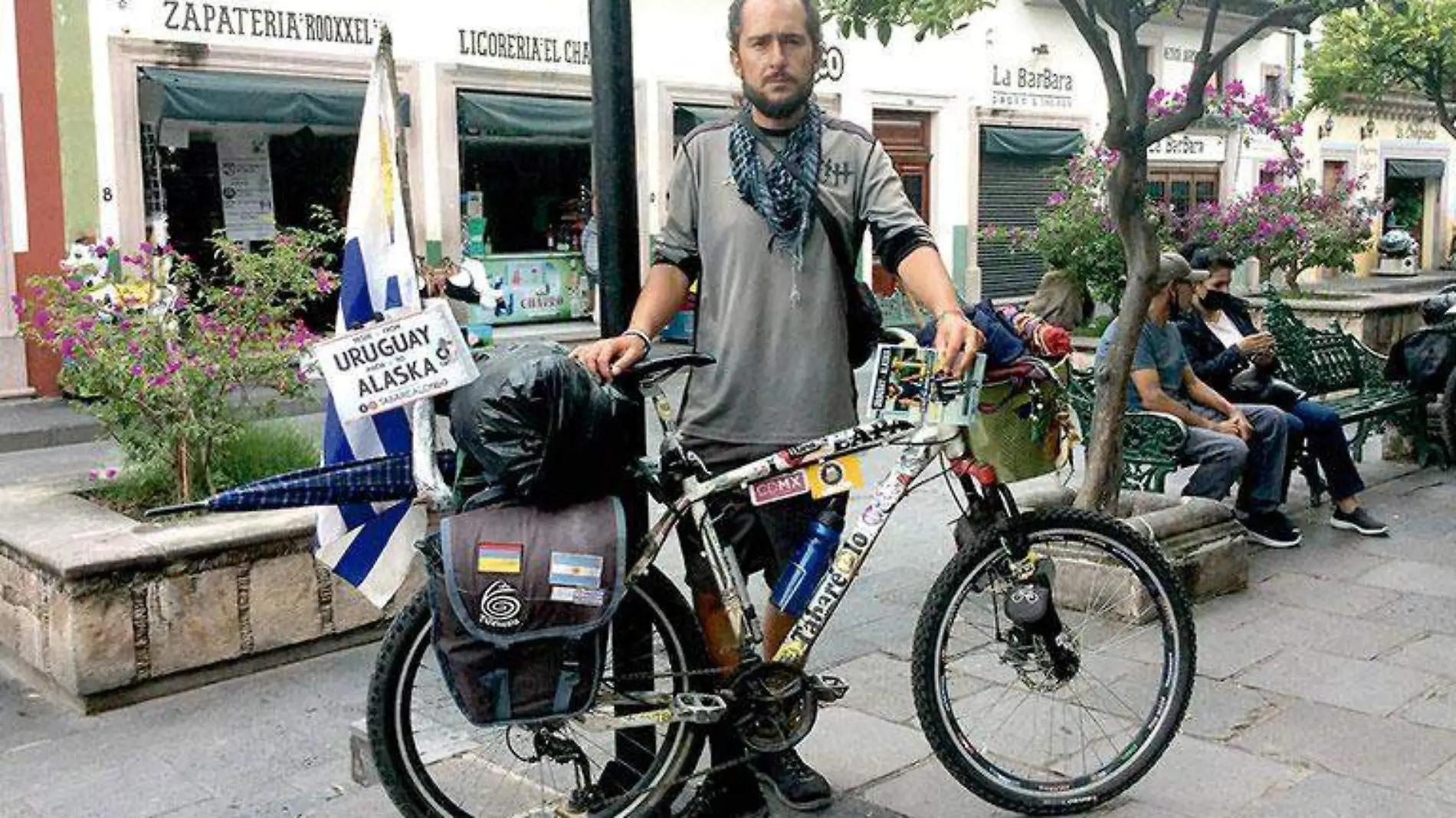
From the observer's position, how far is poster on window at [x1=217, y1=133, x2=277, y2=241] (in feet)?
47.2

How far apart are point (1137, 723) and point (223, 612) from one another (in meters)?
2.93

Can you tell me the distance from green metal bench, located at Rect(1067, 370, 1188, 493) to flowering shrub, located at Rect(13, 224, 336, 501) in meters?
3.28

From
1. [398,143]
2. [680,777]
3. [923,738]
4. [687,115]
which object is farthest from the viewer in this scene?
[687,115]

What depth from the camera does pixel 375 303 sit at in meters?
3.56

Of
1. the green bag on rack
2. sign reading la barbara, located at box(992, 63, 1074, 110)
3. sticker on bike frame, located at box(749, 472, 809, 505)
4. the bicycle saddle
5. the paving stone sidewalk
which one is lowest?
the paving stone sidewalk

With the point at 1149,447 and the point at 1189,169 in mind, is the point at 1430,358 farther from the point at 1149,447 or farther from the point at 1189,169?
the point at 1189,169

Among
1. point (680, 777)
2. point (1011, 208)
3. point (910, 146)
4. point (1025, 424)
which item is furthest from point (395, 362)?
point (1011, 208)

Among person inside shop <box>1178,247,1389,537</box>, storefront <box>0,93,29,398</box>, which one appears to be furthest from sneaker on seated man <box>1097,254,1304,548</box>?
storefront <box>0,93,29,398</box>

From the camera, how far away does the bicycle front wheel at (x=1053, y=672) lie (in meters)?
3.38

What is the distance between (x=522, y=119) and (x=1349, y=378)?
10064 millimetres

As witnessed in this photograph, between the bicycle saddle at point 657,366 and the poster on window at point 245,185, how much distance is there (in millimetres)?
11911

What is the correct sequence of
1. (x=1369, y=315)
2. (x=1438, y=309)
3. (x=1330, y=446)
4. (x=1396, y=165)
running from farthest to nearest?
(x=1396, y=165) → (x=1369, y=315) → (x=1438, y=309) → (x=1330, y=446)

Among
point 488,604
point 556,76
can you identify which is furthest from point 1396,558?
point 556,76

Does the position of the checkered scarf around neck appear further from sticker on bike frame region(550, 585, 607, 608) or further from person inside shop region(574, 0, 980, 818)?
sticker on bike frame region(550, 585, 607, 608)
